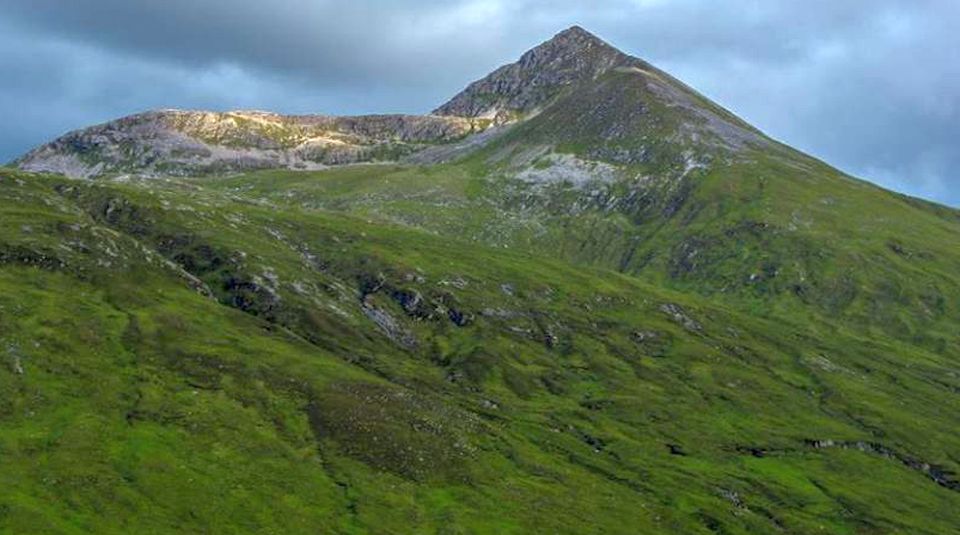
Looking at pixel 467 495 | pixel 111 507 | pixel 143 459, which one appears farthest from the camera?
pixel 467 495

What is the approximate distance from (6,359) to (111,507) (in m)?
57.4

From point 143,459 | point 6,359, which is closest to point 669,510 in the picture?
point 143,459

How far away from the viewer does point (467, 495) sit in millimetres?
185750

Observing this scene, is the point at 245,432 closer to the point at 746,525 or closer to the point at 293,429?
the point at 293,429

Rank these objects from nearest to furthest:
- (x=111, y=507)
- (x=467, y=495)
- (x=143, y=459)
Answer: (x=111, y=507) < (x=143, y=459) < (x=467, y=495)

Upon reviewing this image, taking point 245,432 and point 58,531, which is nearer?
point 58,531

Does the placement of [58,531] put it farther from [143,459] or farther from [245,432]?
[245,432]

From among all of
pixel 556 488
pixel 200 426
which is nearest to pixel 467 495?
pixel 556 488

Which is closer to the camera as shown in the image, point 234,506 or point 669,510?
point 234,506

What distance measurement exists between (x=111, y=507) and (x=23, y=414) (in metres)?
35.9

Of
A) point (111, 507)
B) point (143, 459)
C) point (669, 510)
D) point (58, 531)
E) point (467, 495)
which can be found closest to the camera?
point (58, 531)

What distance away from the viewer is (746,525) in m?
198

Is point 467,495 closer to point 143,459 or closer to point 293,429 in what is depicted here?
point 293,429

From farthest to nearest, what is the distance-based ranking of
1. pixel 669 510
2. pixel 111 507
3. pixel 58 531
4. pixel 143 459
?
pixel 669 510 → pixel 143 459 → pixel 111 507 → pixel 58 531
